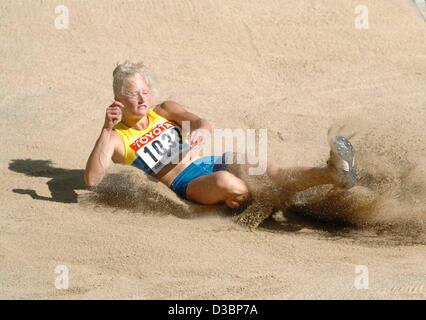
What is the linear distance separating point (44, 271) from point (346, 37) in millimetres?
4248

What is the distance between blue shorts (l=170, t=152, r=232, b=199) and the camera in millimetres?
5098

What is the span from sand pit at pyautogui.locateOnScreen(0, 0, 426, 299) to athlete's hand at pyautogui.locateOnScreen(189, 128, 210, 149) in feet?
1.08

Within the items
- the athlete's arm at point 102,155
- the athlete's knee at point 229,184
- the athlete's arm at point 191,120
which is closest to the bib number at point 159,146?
the athlete's arm at point 191,120

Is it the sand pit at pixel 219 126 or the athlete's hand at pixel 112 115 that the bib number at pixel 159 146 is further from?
the athlete's hand at pixel 112 115

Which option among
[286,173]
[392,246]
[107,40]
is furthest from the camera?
[107,40]

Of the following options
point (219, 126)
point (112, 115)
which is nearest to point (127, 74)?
point (112, 115)

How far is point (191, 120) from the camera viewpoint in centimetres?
534

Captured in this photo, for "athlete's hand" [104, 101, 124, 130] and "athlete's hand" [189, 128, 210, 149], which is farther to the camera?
"athlete's hand" [189, 128, 210, 149]

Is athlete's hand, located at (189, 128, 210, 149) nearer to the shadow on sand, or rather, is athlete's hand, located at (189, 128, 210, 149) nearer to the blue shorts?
the blue shorts

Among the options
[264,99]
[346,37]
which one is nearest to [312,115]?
[264,99]

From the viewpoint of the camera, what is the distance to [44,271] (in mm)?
4184

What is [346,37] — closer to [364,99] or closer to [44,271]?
[364,99]

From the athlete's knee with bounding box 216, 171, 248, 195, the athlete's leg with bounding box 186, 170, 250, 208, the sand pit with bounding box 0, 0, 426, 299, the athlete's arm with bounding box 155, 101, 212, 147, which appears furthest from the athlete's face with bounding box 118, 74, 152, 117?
the athlete's knee with bounding box 216, 171, 248, 195

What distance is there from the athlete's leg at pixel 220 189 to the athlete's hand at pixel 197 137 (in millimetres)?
214
